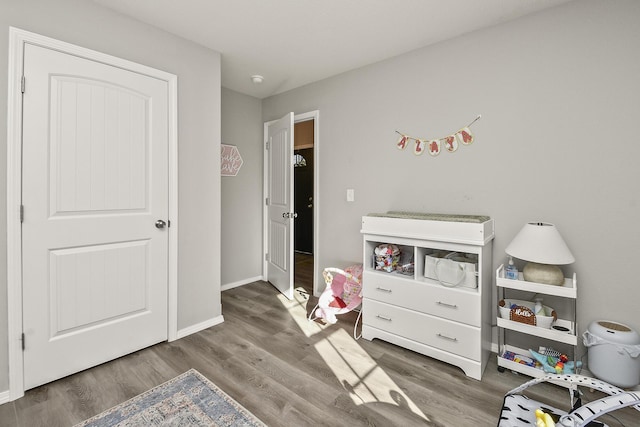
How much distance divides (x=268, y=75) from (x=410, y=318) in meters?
2.67

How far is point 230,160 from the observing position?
371cm

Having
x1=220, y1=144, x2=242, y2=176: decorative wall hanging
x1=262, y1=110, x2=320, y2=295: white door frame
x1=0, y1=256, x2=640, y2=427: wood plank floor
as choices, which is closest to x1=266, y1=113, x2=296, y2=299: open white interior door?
x1=262, y1=110, x2=320, y2=295: white door frame

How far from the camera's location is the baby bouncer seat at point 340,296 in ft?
9.27

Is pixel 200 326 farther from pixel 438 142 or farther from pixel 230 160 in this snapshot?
pixel 438 142

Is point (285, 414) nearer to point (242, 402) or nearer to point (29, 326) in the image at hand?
point (242, 402)

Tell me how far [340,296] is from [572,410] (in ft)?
5.88

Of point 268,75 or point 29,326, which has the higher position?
point 268,75

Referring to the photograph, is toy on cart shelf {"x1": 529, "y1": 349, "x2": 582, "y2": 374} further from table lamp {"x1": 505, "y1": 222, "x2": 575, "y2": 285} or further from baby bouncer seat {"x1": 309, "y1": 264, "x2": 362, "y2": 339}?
baby bouncer seat {"x1": 309, "y1": 264, "x2": 362, "y2": 339}

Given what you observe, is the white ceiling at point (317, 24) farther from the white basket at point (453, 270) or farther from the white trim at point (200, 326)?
the white trim at point (200, 326)

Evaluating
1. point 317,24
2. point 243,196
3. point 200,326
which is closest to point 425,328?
point 200,326

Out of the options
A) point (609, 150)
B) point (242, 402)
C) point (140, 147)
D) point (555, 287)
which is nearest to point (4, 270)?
point (140, 147)

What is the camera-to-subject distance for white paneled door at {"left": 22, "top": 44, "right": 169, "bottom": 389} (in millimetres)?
1851

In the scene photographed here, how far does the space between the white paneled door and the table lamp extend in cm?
249

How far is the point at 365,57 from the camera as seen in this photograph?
111 inches
